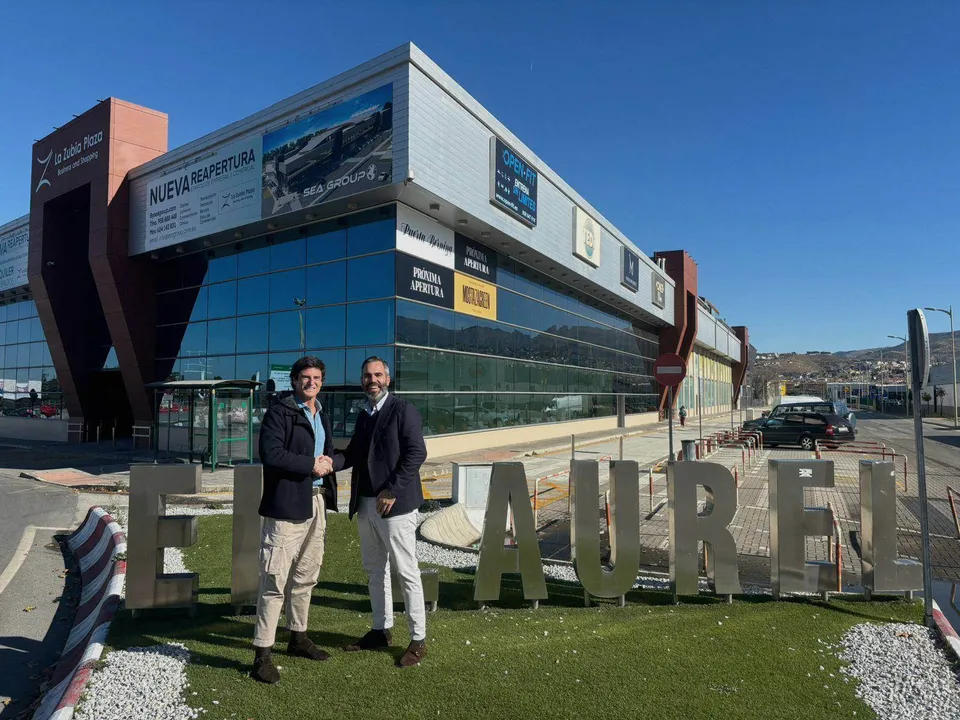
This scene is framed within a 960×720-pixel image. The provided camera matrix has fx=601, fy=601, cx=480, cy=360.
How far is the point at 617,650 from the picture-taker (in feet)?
13.4

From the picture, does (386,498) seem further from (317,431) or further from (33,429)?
(33,429)

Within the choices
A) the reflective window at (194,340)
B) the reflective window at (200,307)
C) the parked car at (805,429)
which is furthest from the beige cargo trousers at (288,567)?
the parked car at (805,429)

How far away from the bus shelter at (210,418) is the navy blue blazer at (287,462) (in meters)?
12.9

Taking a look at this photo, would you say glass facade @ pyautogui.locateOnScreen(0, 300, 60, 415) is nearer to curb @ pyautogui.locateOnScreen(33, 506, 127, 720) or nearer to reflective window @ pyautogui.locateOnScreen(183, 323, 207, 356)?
reflective window @ pyautogui.locateOnScreen(183, 323, 207, 356)

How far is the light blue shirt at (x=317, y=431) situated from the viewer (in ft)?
13.0

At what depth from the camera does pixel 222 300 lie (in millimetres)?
22188

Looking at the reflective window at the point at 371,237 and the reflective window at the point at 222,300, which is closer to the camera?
the reflective window at the point at 371,237

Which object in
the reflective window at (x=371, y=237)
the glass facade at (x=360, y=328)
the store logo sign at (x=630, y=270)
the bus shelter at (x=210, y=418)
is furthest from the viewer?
the store logo sign at (x=630, y=270)

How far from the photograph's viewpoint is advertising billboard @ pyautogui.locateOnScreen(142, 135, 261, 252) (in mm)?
19266

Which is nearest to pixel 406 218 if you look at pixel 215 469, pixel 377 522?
pixel 215 469

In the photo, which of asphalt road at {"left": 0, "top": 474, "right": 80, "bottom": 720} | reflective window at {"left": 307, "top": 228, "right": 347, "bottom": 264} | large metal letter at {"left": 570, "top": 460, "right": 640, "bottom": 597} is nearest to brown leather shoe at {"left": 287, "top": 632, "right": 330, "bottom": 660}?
asphalt road at {"left": 0, "top": 474, "right": 80, "bottom": 720}

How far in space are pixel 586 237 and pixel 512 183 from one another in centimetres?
801

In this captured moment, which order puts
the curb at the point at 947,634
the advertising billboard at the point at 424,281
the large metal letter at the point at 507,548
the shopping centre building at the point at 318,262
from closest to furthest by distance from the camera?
the curb at the point at 947,634 → the large metal letter at the point at 507,548 → the shopping centre building at the point at 318,262 → the advertising billboard at the point at 424,281

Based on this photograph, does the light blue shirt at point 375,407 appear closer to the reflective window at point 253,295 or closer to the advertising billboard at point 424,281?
the advertising billboard at point 424,281
